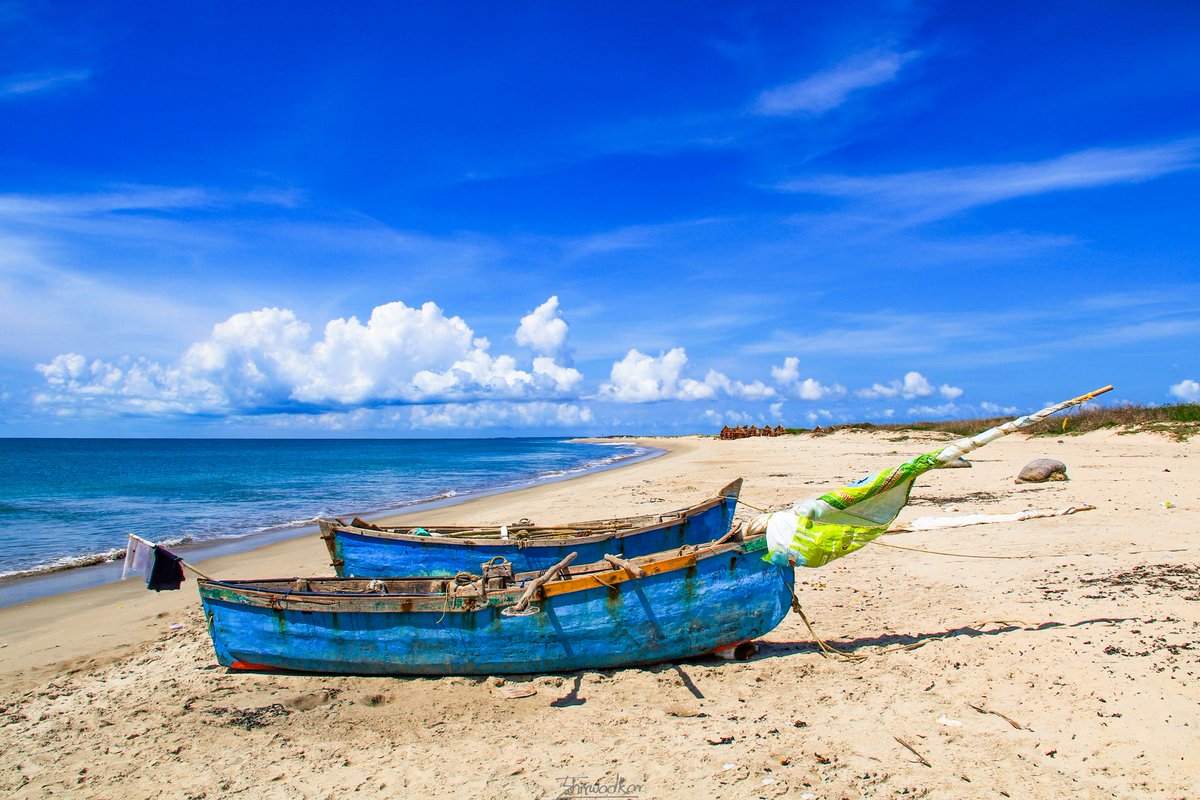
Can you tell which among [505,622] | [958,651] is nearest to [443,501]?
[505,622]

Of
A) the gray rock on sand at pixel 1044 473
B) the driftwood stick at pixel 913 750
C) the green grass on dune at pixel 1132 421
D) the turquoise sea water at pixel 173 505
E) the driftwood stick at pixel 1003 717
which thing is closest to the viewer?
the driftwood stick at pixel 913 750

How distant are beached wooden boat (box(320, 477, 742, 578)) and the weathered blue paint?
2.33 m

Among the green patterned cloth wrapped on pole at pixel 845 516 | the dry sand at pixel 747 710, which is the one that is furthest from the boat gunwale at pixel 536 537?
the green patterned cloth wrapped on pole at pixel 845 516

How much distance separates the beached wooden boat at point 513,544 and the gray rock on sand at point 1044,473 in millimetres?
11830

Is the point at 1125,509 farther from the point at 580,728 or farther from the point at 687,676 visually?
the point at 580,728

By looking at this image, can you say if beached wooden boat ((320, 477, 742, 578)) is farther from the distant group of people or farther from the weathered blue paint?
the distant group of people

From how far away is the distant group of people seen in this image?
76688 mm

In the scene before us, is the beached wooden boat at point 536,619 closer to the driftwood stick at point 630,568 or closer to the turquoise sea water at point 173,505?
the driftwood stick at point 630,568

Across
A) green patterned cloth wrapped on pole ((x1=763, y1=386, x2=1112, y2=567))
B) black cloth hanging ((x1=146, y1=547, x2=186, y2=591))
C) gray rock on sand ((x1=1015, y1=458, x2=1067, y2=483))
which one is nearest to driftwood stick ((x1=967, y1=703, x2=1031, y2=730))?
green patterned cloth wrapped on pole ((x1=763, y1=386, x2=1112, y2=567))

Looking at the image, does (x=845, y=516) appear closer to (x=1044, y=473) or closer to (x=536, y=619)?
(x=536, y=619)

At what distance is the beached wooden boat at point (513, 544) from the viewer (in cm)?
945

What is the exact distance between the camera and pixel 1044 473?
17.7 metres

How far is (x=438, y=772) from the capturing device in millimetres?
5051

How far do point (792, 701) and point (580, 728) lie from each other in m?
1.84
